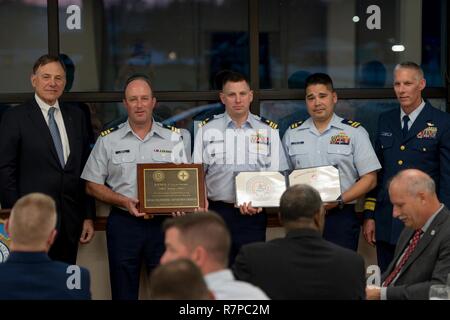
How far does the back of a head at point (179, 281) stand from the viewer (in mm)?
3002

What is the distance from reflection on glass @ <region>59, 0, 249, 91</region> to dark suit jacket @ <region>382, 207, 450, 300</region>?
2.32 metres

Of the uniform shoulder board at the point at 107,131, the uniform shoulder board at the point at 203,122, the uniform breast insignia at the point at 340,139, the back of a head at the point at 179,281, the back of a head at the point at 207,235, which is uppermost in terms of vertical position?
the uniform shoulder board at the point at 203,122

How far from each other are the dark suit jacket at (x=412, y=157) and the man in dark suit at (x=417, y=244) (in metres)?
1.14

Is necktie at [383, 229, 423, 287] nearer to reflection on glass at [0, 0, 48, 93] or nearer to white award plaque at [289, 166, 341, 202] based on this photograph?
white award plaque at [289, 166, 341, 202]

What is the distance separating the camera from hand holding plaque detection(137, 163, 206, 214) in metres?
5.81

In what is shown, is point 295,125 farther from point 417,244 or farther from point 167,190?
point 417,244

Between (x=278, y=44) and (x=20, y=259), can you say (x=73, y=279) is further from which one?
(x=278, y=44)

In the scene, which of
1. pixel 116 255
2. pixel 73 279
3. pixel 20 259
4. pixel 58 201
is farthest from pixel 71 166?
pixel 20 259

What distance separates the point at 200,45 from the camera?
6.57 meters

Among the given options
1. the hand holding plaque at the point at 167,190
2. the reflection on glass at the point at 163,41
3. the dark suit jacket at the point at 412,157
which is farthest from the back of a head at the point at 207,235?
the reflection on glass at the point at 163,41

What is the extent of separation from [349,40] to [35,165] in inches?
90.1

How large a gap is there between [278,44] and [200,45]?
525 mm

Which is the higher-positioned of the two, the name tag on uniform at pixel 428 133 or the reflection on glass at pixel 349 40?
the reflection on glass at pixel 349 40

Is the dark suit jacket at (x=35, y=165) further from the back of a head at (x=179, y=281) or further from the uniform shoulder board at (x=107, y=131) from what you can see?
the back of a head at (x=179, y=281)
